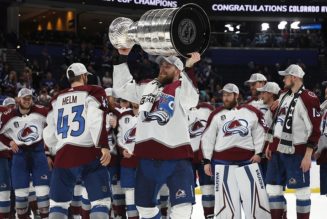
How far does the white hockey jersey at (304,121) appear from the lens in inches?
275

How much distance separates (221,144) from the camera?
7.36m

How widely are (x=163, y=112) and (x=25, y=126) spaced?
3557 millimetres

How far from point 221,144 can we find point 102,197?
1952 mm

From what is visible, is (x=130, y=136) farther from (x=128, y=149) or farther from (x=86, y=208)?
(x=86, y=208)

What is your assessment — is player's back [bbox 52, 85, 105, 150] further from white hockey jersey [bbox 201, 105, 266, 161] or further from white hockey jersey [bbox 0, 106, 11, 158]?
white hockey jersey [bbox 0, 106, 11, 158]

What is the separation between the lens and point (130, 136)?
8.49 m

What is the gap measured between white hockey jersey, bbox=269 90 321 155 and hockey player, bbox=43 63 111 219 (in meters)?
2.22

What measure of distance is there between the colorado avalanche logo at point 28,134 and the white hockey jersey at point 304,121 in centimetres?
306

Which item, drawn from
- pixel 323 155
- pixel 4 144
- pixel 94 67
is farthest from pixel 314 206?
pixel 94 67

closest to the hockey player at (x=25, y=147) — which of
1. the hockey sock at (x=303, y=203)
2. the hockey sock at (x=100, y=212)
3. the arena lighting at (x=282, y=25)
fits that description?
the hockey sock at (x=100, y=212)

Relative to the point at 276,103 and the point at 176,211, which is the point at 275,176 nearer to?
the point at 276,103

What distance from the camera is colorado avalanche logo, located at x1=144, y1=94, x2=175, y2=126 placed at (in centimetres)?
539

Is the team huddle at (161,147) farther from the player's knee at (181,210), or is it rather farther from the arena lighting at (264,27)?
the arena lighting at (264,27)

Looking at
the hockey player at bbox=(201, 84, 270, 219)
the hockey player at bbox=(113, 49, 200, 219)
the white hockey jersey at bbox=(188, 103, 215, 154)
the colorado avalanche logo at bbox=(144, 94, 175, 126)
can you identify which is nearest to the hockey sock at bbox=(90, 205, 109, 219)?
the hockey player at bbox=(113, 49, 200, 219)
